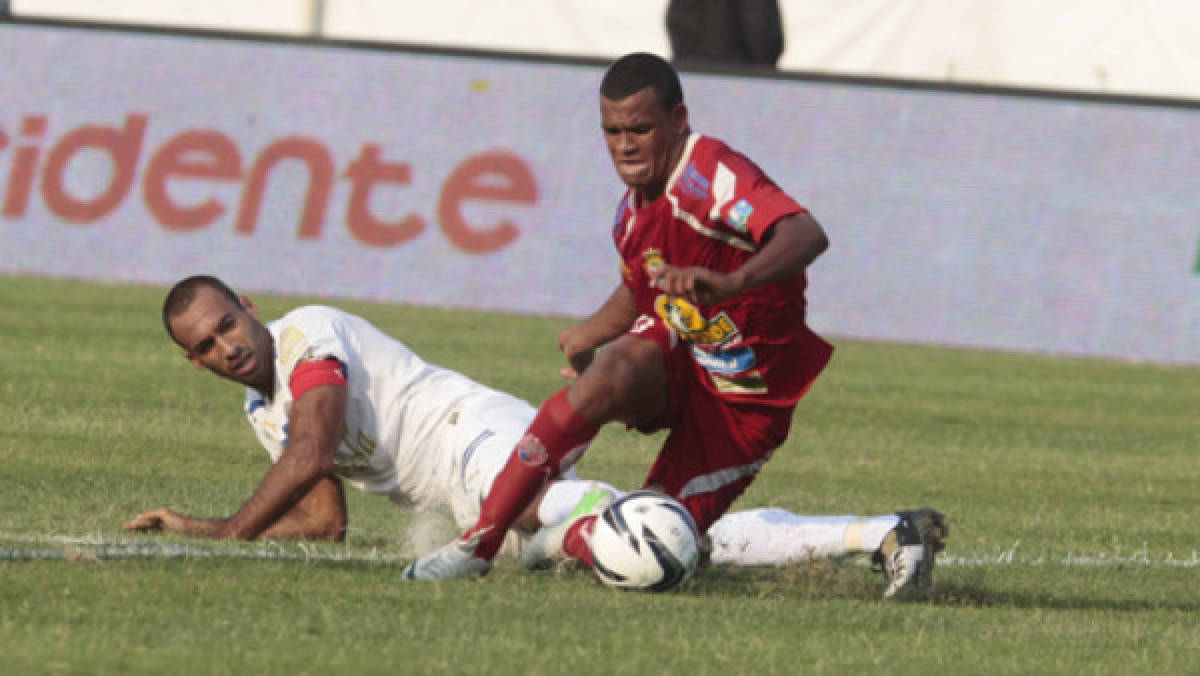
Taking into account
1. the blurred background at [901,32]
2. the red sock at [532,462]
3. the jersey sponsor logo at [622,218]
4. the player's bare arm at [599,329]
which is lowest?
the blurred background at [901,32]

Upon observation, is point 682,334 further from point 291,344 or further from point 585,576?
point 291,344

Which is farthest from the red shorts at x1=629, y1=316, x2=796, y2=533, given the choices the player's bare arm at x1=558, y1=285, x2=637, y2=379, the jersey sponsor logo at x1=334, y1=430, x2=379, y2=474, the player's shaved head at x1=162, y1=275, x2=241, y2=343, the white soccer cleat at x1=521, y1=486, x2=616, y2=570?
the player's shaved head at x1=162, y1=275, x2=241, y2=343

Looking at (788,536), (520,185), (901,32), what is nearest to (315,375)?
(788,536)

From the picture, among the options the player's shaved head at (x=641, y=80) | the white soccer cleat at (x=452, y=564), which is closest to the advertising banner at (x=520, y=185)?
the player's shaved head at (x=641, y=80)

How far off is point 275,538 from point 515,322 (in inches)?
396

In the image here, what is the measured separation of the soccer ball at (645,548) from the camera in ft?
21.1

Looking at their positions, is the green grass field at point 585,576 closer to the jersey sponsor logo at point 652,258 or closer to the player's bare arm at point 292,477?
the player's bare arm at point 292,477

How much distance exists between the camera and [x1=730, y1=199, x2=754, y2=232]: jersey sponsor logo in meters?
6.48

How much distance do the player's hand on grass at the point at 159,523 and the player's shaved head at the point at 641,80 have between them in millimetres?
2053

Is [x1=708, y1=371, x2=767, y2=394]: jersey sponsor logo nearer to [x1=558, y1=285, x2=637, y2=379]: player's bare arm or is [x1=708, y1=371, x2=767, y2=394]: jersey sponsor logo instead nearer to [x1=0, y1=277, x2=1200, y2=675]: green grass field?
[x1=558, y1=285, x2=637, y2=379]: player's bare arm

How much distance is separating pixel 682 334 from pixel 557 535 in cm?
78

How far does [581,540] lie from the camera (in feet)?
21.8

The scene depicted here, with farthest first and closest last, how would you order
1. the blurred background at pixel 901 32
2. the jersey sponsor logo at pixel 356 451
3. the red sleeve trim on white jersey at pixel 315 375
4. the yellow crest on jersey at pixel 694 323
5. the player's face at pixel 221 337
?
1. the blurred background at pixel 901 32
2. the jersey sponsor logo at pixel 356 451
3. the player's face at pixel 221 337
4. the red sleeve trim on white jersey at pixel 315 375
5. the yellow crest on jersey at pixel 694 323

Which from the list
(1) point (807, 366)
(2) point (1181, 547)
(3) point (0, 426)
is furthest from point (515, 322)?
(1) point (807, 366)
